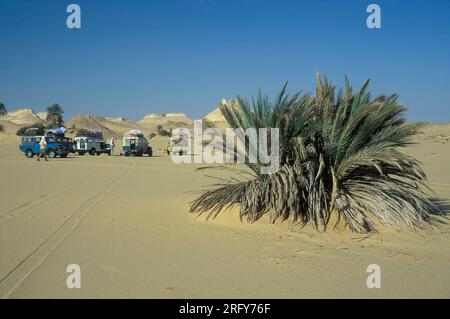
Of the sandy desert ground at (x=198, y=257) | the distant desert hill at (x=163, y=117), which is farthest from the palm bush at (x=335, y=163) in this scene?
the distant desert hill at (x=163, y=117)

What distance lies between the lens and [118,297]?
4.69m

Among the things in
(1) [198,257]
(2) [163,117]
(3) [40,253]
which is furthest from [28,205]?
(2) [163,117]

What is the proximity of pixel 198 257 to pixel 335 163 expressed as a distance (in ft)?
10.4

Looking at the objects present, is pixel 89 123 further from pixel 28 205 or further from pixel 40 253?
pixel 40 253

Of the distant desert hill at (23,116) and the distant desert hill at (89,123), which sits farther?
the distant desert hill at (23,116)

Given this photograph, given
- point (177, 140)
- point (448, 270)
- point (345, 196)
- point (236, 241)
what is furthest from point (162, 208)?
point (177, 140)

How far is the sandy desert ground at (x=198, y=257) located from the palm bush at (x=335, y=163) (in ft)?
1.13

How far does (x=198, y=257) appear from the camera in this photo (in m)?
6.19

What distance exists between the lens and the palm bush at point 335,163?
774 centimetres

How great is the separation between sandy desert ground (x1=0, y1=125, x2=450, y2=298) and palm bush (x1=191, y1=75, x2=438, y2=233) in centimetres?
34

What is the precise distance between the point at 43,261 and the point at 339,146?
16.3 ft

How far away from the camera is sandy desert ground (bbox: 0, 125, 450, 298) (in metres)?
4.96

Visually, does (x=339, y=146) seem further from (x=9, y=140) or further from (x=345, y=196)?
(x=9, y=140)

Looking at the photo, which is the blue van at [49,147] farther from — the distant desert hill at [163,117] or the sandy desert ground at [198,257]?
the distant desert hill at [163,117]
